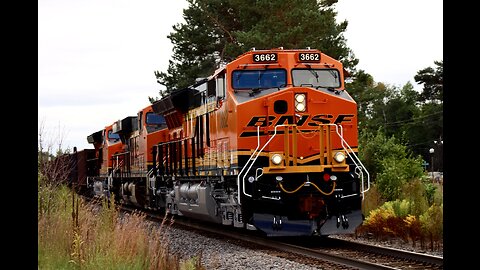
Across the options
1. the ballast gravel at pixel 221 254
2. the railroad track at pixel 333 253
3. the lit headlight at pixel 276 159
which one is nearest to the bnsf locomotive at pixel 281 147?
the lit headlight at pixel 276 159

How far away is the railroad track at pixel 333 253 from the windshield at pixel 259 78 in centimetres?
326

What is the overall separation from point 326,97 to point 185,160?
628cm

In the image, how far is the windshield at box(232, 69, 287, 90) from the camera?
15258mm

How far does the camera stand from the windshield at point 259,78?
50.1ft

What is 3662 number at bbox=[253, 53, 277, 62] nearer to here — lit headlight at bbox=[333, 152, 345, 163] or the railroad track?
lit headlight at bbox=[333, 152, 345, 163]

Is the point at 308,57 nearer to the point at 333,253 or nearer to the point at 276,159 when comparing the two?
the point at 276,159

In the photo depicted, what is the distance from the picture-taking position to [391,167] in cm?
2086

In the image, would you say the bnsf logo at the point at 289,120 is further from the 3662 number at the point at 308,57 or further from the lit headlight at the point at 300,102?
the 3662 number at the point at 308,57

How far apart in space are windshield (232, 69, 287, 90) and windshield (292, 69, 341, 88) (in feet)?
0.82

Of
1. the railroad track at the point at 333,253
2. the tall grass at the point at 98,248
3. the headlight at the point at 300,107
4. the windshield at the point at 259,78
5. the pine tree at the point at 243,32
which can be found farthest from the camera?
the pine tree at the point at 243,32

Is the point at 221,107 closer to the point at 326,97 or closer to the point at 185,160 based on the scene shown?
the point at 326,97

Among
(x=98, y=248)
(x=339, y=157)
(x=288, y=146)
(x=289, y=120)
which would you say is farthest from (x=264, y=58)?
(x=98, y=248)

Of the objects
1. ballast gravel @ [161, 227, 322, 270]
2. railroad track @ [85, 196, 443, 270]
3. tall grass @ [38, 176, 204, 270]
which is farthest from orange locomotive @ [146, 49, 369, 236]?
tall grass @ [38, 176, 204, 270]
